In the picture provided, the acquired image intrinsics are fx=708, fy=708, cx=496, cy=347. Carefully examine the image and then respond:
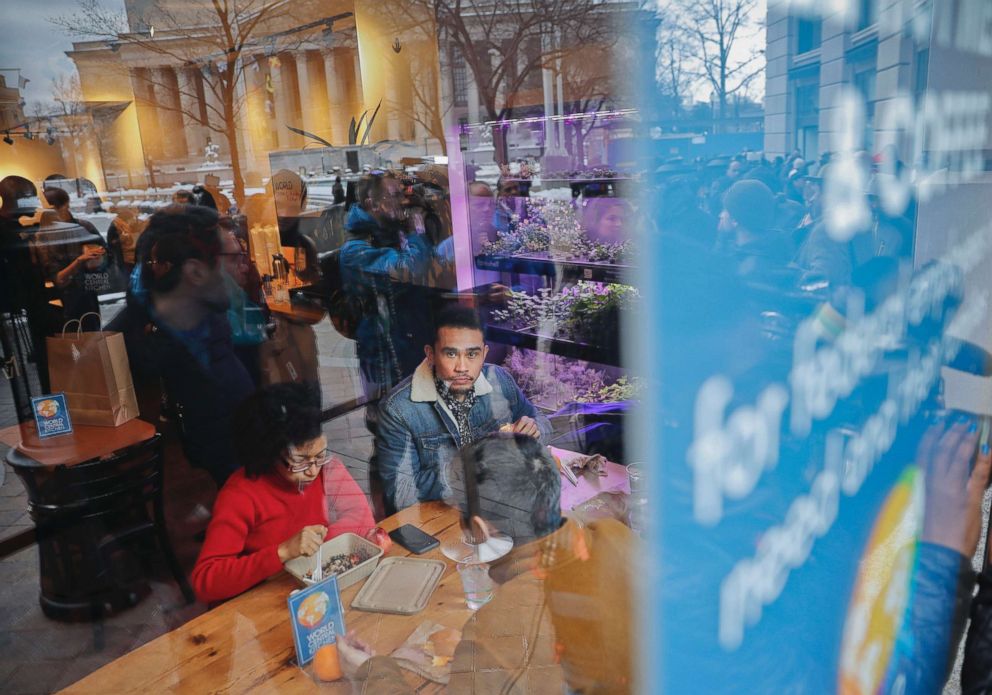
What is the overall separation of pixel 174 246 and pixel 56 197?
2297mm

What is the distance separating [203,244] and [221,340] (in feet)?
2.17

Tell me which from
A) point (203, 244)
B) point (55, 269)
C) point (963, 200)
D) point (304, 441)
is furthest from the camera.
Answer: point (55, 269)

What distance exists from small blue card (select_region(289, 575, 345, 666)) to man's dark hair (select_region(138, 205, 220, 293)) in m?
2.11

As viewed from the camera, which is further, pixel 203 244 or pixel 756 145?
pixel 203 244

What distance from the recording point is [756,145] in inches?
26.8

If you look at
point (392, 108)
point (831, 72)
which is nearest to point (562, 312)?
point (392, 108)

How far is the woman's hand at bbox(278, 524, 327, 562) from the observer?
1660 millimetres

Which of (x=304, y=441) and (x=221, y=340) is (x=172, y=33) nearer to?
(x=221, y=340)

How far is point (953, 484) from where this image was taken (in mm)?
1488

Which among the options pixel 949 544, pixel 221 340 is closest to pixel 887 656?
pixel 949 544

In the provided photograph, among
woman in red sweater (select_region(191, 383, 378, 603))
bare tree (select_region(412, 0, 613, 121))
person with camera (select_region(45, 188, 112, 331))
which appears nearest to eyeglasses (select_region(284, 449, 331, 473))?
woman in red sweater (select_region(191, 383, 378, 603))

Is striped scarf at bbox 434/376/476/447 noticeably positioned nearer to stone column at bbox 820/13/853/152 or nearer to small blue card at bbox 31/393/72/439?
stone column at bbox 820/13/853/152

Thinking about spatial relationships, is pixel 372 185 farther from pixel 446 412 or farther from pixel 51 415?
pixel 51 415

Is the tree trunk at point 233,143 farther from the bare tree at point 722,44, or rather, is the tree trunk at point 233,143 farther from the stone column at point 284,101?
the bare tree at point 722,44
